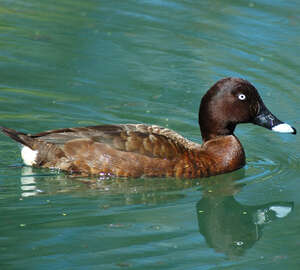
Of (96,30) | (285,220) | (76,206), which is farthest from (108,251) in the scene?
(96,30)

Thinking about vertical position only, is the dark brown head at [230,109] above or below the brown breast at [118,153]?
above

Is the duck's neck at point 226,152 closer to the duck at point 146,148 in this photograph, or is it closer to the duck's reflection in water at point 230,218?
the duck at point 146,148

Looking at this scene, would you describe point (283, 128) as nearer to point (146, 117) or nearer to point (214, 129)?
point (214, 129)

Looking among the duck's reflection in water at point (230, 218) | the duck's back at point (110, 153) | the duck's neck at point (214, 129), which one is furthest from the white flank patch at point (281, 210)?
the duck's neck at point (214, 129)

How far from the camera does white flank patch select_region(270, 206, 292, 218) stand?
6.94 meters

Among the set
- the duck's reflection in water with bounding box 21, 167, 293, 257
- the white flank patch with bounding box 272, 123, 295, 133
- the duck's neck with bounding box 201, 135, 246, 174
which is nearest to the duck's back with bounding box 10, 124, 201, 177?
the duck's reflection in water with bounding box 21, 167, 293, 257

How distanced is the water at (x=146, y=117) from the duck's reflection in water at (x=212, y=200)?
20 millimetres

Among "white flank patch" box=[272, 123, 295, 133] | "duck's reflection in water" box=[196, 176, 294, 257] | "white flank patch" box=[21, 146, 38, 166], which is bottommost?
"duck's reflection in water" box=[196, 176, 294, 257]

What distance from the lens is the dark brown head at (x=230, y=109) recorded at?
26.2 feet

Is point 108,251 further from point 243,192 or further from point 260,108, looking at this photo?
point 260,108

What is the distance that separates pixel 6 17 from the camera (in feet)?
39.9

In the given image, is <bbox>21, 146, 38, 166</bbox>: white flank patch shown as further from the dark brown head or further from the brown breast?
the dark brown head

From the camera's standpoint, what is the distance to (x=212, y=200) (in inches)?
287

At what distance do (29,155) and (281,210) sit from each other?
2795 millimetres
